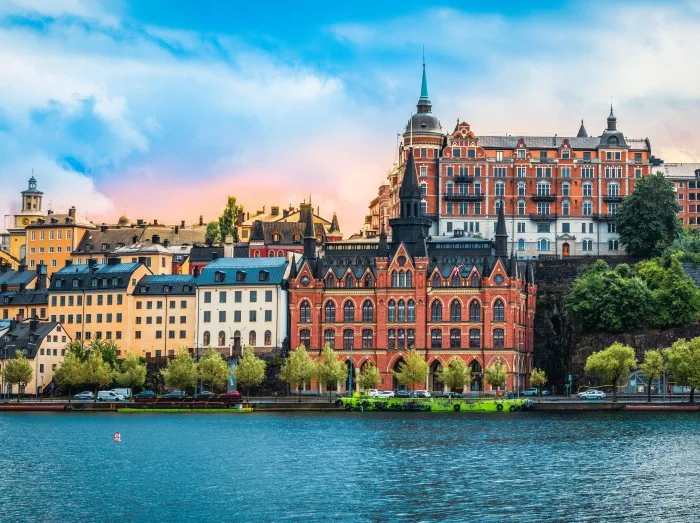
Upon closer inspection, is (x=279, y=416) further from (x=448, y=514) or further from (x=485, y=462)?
(x=448, y=514)

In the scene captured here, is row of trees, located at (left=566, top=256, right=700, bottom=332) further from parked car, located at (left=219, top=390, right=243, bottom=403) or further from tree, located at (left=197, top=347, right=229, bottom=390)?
tree, located at (left=197, top=347, right=229, bottom=390)

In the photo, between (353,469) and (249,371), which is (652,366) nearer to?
(249,371)

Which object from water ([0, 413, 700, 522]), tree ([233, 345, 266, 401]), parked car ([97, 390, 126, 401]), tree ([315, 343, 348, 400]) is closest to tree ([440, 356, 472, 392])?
tree ([315, 343, 348, 400])

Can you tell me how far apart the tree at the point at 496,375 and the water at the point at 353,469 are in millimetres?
23799

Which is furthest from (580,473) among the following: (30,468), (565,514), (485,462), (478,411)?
(478,411)

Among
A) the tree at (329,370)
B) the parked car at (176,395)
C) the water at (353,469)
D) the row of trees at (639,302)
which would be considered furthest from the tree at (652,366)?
the parked car at (176,395)

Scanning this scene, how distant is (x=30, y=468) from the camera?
116938 millimetres

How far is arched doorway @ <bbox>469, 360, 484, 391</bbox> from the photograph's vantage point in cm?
19700

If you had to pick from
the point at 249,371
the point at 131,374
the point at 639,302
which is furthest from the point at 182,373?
the point at 639,302

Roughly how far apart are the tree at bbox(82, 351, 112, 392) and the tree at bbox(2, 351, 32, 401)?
815cm

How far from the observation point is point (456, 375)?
612 ft

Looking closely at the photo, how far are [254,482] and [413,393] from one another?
8080 cm

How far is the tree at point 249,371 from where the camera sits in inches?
7283

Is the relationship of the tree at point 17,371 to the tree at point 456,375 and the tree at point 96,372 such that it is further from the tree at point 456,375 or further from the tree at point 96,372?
the tree at point 456,375
